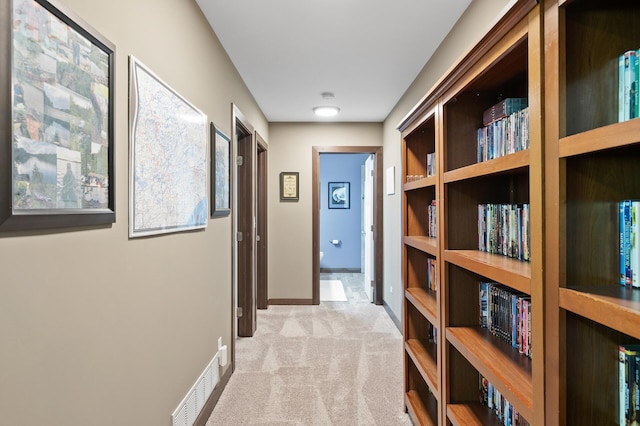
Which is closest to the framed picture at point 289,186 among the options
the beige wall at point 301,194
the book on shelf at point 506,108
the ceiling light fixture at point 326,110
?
the beige wall at point 301,194

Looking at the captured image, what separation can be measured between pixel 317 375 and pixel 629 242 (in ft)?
7.81

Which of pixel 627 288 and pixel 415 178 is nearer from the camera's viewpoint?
pixel 627 288

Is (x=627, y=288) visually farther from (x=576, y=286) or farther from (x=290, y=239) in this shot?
(x=290, y=239)

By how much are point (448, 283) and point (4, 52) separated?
1.69 metres

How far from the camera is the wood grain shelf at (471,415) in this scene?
1.48 metres

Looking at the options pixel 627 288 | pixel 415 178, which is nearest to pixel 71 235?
pixel 627 288

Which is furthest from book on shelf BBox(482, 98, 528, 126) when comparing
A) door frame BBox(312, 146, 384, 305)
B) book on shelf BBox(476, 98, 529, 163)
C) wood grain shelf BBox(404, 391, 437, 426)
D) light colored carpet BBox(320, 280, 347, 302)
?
light colored carpet BBox(320, 280, 347, 302)

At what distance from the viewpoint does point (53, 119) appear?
35.9 inches

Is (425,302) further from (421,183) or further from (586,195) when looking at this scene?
(586,195)

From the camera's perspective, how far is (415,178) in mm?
2270

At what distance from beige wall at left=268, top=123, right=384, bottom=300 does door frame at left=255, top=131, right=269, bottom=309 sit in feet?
0.67

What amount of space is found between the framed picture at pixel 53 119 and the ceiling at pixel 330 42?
123cm

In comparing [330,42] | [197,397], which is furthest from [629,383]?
[330,42]

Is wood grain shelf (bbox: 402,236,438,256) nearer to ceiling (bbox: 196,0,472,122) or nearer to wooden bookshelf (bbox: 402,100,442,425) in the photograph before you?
wooden bookshelf (bbox: 402,100,442,425)
